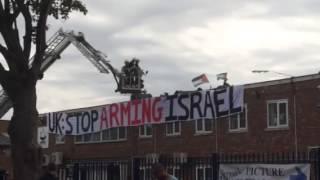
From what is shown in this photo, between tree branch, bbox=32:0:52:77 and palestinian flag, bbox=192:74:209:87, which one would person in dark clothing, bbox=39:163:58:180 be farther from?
palestinian flag, bbox=192:74:209:87

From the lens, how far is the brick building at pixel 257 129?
38094 mm

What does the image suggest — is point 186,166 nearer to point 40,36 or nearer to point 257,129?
point 40,36

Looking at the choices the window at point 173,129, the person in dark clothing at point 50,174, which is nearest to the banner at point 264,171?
the person in dark clothing at point 50,174

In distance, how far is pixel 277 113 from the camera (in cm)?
4009

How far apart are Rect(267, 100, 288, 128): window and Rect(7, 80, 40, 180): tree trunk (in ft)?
74.8

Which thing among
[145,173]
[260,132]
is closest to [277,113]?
[260,132]

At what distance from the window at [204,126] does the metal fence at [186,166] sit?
790 inches

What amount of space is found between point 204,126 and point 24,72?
27.6 metres

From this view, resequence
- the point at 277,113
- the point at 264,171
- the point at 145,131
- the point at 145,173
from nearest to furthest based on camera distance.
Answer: the point at 264,171 < the point at 145,173 < the point at 277,113 < the point at 145,131

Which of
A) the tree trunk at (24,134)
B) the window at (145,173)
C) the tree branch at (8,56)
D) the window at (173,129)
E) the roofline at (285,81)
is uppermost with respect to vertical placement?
the roofline at (285,81)

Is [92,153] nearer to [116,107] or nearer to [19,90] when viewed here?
[116,107]

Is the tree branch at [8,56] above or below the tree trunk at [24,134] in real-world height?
above

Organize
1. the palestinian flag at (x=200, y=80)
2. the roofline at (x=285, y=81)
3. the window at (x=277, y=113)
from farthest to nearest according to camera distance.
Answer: the palestinian flag at (x=200, y=80) → the window at (x=277, y=113) → the roofline at (x=285, y=81)

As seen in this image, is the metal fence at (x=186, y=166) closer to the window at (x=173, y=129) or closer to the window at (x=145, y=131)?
the window at (x=173, y=129)
